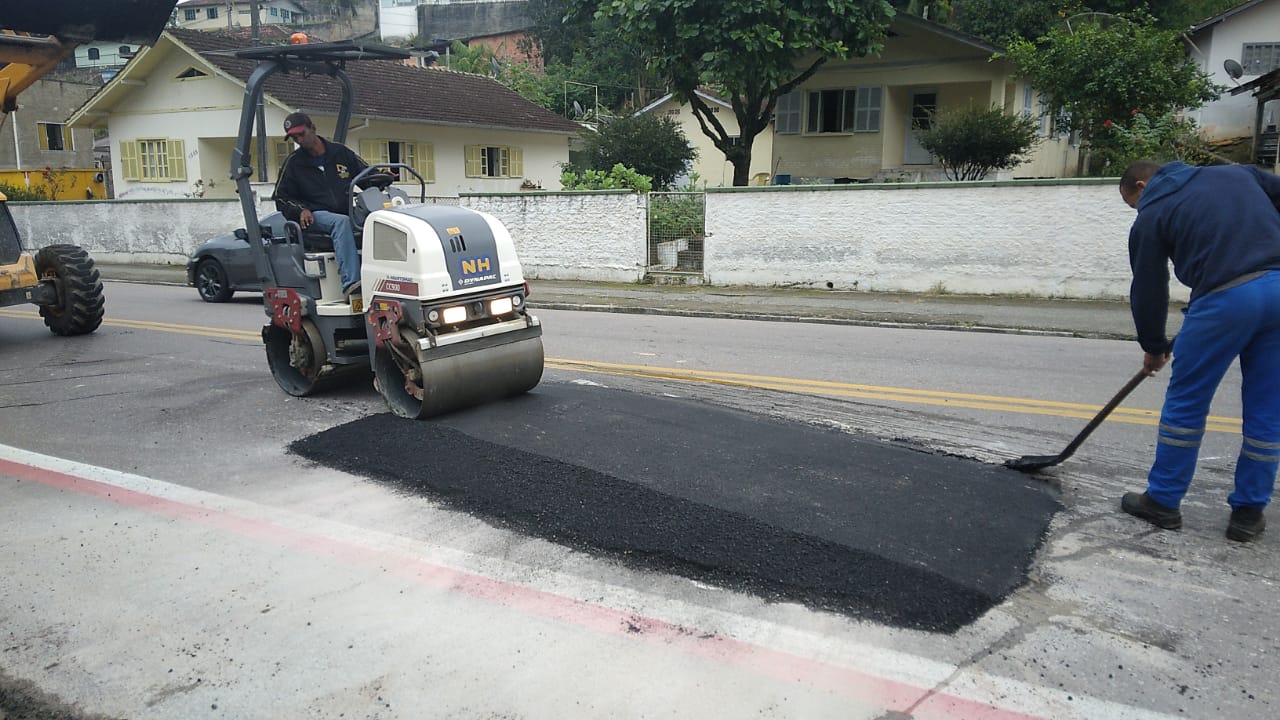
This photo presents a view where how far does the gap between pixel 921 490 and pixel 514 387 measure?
306 cm

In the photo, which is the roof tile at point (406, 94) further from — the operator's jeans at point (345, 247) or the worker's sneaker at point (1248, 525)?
the worker's sneaker at point (1248, 525)

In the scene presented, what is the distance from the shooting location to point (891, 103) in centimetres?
2592

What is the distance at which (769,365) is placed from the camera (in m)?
9.12

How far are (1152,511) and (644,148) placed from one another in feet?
73.1

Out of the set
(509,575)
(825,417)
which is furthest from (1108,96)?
(509,575)

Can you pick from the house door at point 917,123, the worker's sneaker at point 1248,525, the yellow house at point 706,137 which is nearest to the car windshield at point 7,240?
the worker's sneaker at point 1248,525

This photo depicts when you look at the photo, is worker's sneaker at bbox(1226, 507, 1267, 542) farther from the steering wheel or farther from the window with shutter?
the window with shutter

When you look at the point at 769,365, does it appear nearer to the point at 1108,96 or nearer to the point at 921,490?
the point at 921,490

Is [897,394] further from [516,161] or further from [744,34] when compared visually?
[516,161]

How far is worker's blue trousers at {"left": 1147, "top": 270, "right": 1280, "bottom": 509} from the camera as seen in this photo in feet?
14.0

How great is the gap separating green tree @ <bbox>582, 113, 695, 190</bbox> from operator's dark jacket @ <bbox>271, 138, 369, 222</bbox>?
1859 centimetres

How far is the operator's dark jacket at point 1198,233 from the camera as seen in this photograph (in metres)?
4.30

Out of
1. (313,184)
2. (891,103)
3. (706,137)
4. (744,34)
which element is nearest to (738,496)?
(313,184)

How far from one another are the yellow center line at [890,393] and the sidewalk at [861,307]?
4171 millimetres
